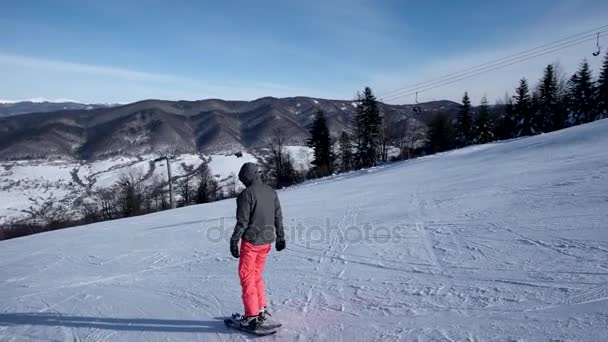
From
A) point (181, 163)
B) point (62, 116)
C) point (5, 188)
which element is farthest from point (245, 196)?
point (62, 116)

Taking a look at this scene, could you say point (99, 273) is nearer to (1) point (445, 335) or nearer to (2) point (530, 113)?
(1) point (445, 335)

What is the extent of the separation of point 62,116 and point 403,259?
512 feet

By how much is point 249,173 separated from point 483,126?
166 ft

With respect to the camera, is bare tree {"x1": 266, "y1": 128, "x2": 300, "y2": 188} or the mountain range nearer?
bare tree {"x1": 266, "y1": 128, "x2": 300, "y2": 188}

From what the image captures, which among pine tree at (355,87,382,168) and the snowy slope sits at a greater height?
pine tree at (355,87,382,168)

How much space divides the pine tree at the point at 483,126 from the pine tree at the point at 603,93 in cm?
1193

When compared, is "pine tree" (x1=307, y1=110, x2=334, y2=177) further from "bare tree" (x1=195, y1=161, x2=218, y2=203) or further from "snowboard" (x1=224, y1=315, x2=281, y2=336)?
"snowboard" (x1=224, y1=315, x2=281, y2=336)

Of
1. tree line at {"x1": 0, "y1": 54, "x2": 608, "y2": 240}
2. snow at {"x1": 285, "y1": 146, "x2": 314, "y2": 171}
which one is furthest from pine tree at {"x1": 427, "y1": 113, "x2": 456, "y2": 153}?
snow at {"x1": 285, "y1": 146, "x2": 314, "y2": 171}

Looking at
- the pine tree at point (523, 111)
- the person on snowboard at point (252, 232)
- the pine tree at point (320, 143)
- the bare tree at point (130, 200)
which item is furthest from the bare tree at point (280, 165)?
the person on snowboard at point (252, 232)

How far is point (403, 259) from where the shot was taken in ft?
21.3

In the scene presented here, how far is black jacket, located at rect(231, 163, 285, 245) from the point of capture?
4.09 metres

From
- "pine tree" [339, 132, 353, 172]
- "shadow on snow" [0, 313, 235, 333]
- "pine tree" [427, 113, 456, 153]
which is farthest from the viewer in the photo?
"pine tree" [427, 113, 456, 153]

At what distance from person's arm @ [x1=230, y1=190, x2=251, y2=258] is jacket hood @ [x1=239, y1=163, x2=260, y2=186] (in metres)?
0.14

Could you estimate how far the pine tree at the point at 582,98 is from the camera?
148 ft
